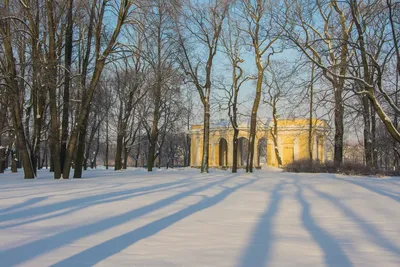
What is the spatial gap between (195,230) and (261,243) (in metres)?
1.06

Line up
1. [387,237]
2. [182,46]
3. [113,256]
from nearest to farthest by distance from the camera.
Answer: [113,256] → [387,237] → [182,46]

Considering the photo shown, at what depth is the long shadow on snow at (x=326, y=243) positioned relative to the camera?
389 centimetres

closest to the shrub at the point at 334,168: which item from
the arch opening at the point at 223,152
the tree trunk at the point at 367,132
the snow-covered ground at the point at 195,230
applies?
the tree trunk at the point at 367,132

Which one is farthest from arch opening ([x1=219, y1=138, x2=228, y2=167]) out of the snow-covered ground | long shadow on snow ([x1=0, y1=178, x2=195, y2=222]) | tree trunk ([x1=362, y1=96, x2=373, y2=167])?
the snow-covered ground

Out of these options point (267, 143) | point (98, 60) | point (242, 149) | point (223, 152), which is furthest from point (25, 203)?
point (242, 149)

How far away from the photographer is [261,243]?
15.0ft

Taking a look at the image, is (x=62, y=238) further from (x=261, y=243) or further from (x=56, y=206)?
(x=56, y=206)

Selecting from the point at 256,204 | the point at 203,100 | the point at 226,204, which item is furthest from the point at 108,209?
the point at 203,100

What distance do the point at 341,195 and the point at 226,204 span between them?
10.8ft

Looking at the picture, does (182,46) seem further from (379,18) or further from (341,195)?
(341,195)

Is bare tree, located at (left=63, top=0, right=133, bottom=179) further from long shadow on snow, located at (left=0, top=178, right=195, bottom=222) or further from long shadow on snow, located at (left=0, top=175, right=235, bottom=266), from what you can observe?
long shadow on snow, located at (left=0, top=175, right=235, bottom=266)

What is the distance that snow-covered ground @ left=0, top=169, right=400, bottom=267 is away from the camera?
393 cm

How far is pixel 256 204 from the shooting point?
774cm

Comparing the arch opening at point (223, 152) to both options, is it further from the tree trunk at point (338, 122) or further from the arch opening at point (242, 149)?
the tree trunk at point (338, 122)
